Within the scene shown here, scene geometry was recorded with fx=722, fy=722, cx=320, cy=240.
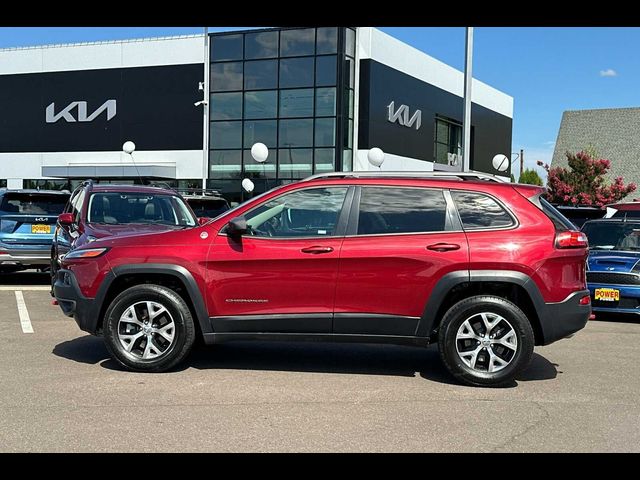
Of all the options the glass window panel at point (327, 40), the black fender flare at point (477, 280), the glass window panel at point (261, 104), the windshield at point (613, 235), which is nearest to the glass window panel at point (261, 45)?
the glass window panel at point (261, 104)

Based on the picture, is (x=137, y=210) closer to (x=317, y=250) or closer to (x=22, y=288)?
(x=22, y=288)

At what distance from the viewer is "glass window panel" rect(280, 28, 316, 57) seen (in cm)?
3147

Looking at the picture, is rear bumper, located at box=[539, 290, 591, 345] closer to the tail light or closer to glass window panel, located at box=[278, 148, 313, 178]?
the tail light

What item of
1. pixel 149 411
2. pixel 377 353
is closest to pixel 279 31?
pixel 377 353

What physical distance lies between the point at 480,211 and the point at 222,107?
28.4m

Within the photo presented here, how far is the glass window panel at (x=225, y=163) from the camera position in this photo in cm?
3316

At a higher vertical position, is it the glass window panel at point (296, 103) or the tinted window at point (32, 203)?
the glass window panel at point (296, 103)

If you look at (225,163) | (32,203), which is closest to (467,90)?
(32,203)

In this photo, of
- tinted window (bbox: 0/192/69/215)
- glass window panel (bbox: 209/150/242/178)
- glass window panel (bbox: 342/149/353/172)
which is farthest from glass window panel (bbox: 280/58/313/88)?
tinted window (bbox: 0/192/69/215)

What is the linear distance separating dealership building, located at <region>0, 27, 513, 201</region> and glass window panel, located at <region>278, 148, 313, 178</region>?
0.18ft

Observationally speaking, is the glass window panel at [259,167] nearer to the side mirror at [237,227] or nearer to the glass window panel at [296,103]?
the glass window panel at [296,103]

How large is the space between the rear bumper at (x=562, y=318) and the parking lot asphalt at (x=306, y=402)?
486 mm
